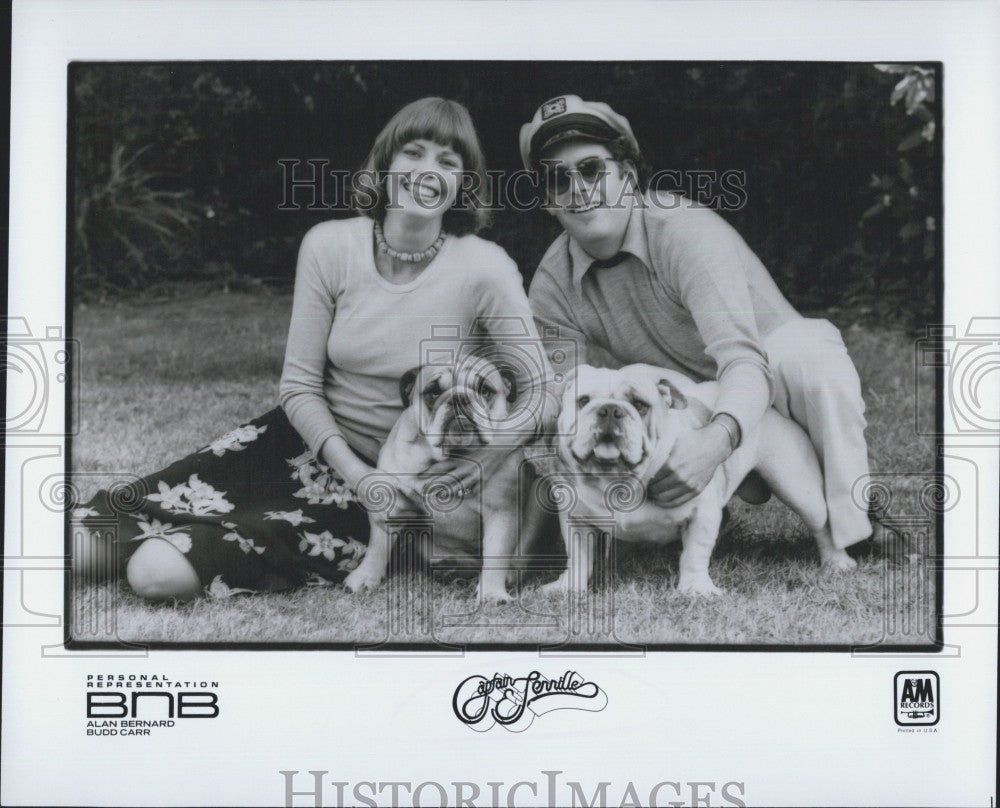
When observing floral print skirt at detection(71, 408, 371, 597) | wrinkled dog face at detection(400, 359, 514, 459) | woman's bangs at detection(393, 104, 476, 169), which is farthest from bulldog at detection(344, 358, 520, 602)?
woman's bangs at detection(393, 104, 476, 169)

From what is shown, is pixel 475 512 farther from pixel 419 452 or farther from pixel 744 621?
pixel 744 621

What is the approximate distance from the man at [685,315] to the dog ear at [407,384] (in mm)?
362

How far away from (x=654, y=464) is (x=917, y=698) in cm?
93

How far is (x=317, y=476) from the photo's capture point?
3.05 m

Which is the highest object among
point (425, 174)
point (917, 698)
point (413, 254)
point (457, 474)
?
point (425, 174)

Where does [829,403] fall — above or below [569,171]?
below

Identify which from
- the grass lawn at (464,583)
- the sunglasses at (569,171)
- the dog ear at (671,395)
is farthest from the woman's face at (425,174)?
the dog ear at (671,395)

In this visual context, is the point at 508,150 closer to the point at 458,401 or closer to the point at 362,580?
the point at 458,401

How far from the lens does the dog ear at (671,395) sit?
300 centimetres

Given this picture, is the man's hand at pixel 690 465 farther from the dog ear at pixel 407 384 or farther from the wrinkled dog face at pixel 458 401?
the dog ear at pixel 407 384

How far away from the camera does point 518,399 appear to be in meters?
2.99

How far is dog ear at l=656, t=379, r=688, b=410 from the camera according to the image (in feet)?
9.84

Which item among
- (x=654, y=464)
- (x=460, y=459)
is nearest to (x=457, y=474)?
(x=460, y=459)

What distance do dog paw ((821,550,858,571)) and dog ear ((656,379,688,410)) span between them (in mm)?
558
